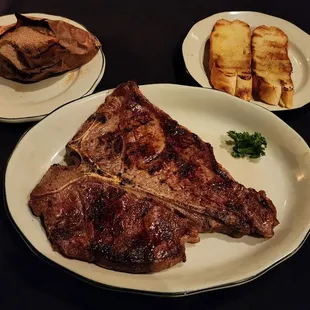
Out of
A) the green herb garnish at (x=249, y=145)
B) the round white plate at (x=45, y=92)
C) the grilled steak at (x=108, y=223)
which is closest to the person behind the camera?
the grilled steak at (x=108, y=223)

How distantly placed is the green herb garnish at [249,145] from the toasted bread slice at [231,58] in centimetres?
43

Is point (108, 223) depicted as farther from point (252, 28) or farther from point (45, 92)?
point (252, 28)

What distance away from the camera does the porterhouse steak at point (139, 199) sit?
5.79 feet

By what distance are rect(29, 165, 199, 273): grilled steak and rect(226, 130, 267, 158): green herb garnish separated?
1.96 ft

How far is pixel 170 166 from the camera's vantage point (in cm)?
197

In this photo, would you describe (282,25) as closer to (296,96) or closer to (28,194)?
(296,96)

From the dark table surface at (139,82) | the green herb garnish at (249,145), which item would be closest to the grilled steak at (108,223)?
the dark table surface at (139,82)

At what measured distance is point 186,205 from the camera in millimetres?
1868

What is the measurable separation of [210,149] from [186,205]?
360 millimetres

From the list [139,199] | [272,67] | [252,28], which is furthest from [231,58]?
[139,199]

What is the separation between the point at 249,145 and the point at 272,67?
0.76 meters

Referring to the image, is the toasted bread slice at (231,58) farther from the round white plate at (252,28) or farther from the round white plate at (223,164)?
the round white plate at (223,164)

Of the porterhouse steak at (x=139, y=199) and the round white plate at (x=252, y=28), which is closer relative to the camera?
the porterhouse steak at (x=139, y=199)

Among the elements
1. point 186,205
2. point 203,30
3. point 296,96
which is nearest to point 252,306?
point 186,205
